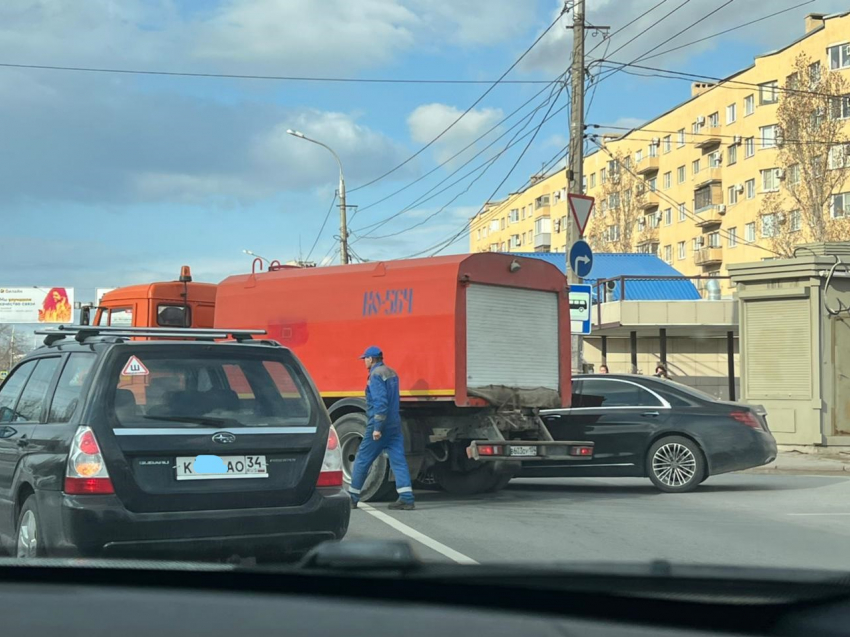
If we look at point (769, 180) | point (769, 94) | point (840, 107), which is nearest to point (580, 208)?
point (840, 107)

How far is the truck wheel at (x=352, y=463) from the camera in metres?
11.1

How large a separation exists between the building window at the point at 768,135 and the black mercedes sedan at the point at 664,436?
49.0 meters

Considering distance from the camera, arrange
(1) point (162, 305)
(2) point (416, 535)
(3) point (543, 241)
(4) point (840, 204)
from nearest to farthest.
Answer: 1. (2) point (416, 535)
2. (1) point (162, 305)
3. (4) point (840, 204)
4. (3) point (543, 241)

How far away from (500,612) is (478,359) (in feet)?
31.1

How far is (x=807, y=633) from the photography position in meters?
1.78

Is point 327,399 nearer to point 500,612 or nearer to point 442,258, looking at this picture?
point 442,258

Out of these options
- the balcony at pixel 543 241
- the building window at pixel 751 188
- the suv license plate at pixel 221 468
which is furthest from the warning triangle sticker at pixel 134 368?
the balcony at pixel 543 241

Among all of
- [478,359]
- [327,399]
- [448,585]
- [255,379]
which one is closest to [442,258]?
[478,359]

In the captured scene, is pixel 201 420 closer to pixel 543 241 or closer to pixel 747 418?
pixel 747 418

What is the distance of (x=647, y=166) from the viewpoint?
242 feet

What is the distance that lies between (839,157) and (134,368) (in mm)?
46622

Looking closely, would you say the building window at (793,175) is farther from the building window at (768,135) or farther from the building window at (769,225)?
the building window at (768,135)

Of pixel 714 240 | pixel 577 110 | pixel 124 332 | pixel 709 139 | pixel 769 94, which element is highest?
pixel 769 94

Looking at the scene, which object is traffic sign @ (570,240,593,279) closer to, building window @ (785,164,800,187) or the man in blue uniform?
the man in blue uniform
